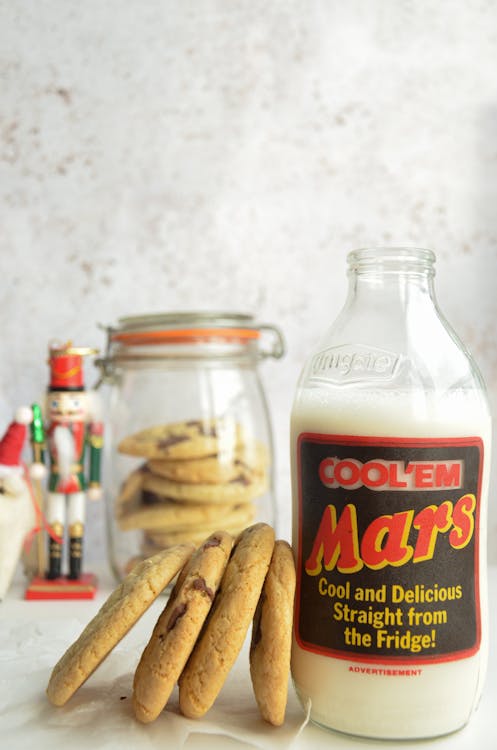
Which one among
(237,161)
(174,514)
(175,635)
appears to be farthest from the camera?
(237,161)

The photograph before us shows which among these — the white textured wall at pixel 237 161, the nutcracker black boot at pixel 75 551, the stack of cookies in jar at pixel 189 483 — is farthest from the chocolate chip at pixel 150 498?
the white textured wall at pixel 237 161

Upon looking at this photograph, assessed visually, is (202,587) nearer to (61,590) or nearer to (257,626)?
(257,626)

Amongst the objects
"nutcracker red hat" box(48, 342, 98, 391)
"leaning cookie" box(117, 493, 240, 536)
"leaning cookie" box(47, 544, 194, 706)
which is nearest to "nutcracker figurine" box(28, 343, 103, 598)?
"nutcracker red hat" box(48, 342, 98, 391)

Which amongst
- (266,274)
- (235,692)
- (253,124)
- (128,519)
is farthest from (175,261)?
(235,692)

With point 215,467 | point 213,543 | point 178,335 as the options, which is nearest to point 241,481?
point 215,467

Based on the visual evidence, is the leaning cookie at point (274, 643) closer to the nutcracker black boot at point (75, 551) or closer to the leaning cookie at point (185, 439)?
the leaning cookie at point (185, 439)
